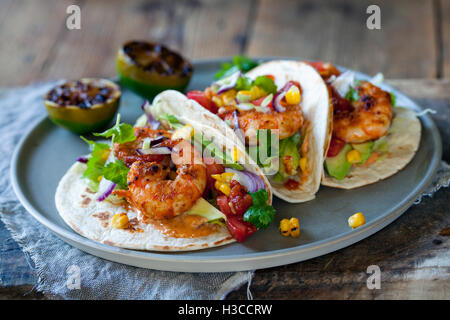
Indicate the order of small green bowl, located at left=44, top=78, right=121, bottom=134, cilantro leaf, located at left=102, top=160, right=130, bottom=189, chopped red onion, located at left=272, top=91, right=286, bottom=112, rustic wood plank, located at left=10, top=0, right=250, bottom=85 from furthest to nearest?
rustic wood plank, located at left=10, top=0, right=250, bottom=85, small green bowl, located at left=44, top=78, right=121, bottom=134, chopped red onion, located at left=272, top=91, right=286, bottom=112, cilantro leaf, located at left=102, top=160, right=130, bottom=189

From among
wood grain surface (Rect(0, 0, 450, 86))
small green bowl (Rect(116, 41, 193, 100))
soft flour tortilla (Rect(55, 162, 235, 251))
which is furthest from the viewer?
wood grain surface (Rect(0, 0, 450, 86))

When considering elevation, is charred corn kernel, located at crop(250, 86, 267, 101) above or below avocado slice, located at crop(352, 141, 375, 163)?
above

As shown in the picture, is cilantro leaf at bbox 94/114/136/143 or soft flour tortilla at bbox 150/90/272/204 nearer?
soft flour tortilla at bbox 150/90/272/204

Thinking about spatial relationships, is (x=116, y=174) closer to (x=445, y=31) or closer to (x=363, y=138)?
(x=363, y=138)

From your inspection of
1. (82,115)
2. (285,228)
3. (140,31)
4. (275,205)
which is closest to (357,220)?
(285,228)

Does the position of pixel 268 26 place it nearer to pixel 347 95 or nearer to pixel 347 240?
pixel 347 95

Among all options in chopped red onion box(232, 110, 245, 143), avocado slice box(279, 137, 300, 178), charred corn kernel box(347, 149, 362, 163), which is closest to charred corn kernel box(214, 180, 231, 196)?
chopped red onion box(232, 110, 245, 143)

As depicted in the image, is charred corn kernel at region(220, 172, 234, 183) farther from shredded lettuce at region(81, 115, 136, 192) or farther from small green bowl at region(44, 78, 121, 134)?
small green bowl at region(44, 78, 121, 134)

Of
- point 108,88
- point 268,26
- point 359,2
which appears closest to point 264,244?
point 108,88
